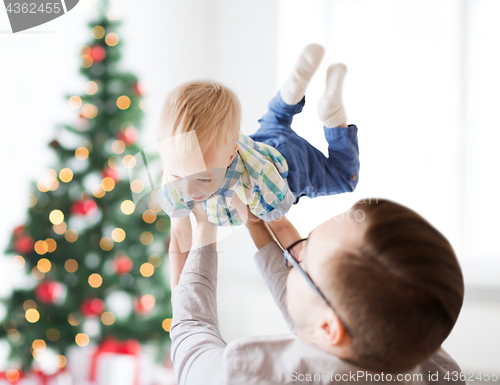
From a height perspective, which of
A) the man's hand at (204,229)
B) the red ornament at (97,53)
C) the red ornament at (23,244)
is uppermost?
the red ornament at (97,53)

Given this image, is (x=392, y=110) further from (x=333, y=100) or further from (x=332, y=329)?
(x=332, y=329)

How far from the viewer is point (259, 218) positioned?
681 millimetres

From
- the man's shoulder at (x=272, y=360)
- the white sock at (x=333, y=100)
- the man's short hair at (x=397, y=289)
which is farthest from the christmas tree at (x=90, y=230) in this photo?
the man's short hair at (x=397, y=289)

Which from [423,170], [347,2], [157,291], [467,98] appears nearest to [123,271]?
[157,291]

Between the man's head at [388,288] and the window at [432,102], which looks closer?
the man's head at [388,288]

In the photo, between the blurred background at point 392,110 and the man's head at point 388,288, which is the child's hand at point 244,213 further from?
the blurred background at point 392,110

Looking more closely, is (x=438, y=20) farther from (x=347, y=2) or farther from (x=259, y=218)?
(x=259, y=218)

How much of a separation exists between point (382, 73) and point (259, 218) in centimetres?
113

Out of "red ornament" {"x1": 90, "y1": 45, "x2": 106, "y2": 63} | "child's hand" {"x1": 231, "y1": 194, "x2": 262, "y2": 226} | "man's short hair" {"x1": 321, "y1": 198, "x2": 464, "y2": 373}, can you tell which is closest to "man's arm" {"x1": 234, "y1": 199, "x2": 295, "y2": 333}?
"child's hand" {"x1": 231, "y1": 194, "x2": 262, "y2": 226}

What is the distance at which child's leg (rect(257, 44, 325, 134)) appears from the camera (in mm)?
656

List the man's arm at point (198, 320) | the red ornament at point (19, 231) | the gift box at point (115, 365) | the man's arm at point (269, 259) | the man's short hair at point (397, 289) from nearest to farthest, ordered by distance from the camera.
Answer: the man's short hair at point (397, 289)
the man's arm at point (198, 320)
the man's arm at point (269, 259)
the red ornament at point (19, 231)
the gift box at point (115, 365)

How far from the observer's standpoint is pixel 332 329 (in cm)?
41

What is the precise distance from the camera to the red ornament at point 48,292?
133cm

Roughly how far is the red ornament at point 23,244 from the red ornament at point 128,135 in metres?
0.47
